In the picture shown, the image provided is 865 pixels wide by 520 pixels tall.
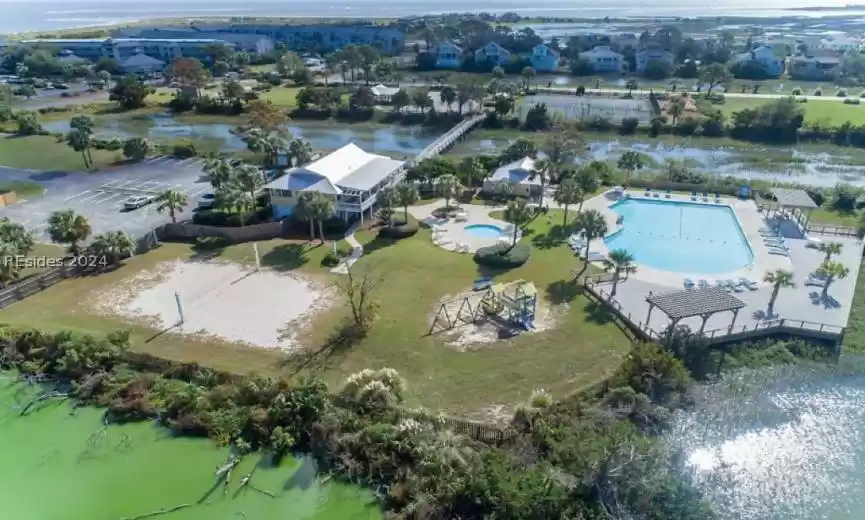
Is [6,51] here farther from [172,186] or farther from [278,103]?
[172,186]

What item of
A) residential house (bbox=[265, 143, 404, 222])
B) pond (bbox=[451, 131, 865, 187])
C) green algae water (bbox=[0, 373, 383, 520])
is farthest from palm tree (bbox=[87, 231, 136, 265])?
pond (bbox=[451, 131, 865, 187])

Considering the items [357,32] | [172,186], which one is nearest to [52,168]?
[172,186]

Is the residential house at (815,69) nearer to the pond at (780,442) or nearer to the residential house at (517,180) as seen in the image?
the residential house at (517,180)

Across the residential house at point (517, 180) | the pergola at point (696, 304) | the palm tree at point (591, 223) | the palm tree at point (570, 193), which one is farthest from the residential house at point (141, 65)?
the pergola at point (696, 304)

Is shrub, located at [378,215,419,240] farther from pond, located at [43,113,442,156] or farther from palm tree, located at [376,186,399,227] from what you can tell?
pond, located at [43,113,442,156]

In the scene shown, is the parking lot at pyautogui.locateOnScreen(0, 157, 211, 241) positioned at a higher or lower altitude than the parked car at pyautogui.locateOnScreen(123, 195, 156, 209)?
lower
